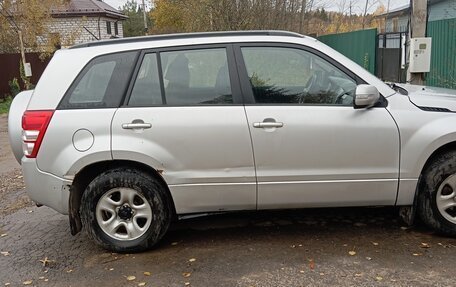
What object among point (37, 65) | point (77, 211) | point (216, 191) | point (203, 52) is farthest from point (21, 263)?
point (37, 65)

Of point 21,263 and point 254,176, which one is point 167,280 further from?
point 21,263

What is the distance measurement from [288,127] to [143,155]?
1.21m

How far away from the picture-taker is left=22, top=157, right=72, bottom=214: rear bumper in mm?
3861

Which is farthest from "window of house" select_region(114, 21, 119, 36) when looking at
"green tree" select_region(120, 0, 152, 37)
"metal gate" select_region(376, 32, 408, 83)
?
"metal gate" select_region(376, 32, 408, 83)

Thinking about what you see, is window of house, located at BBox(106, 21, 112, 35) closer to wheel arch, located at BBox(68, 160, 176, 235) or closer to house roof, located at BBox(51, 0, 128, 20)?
house roof, located at BBox(51, 0, 128, 20)

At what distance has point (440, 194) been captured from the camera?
391 centimetres

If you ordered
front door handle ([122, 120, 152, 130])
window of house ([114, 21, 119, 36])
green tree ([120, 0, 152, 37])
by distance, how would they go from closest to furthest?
front door handle ([122, 120, 152, 130]), window of house ([114, 21, 119, 36]), green tree ([120, 0, 152, 37])

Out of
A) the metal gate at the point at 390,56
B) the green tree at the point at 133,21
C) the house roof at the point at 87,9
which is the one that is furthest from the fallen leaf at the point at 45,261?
the green tree at the point at 133,21

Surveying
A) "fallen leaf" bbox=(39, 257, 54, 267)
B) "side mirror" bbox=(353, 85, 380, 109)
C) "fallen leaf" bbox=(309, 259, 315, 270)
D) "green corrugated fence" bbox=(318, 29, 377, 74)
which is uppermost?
"green corrugated fence" bbox=(318, 29, 377, 74)

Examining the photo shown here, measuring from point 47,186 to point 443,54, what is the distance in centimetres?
879

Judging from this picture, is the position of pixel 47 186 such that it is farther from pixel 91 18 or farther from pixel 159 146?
pixel 91 18

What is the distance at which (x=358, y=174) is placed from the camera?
3850mm

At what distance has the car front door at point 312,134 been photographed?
378 cm

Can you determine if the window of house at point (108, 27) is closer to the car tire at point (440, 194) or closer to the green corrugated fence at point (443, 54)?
the green corrugated fence at point (443, 54)
